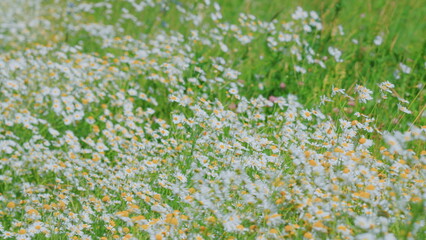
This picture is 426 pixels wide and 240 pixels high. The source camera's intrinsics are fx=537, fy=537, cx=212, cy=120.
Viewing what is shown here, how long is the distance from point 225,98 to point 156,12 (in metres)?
3.24

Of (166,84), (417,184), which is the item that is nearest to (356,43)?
(166,84)

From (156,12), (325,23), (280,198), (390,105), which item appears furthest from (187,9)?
(280,198)

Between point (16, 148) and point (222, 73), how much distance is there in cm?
199

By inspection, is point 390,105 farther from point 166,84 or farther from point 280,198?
point 280,198

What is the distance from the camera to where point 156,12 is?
7.61 meters

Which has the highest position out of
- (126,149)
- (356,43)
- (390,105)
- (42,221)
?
(356,43)

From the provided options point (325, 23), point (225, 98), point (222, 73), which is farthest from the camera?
point (325, 23)

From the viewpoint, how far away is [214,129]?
11.5 ft

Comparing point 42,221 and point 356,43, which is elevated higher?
point 356,43

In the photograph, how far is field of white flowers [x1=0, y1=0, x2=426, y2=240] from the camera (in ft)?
8.61

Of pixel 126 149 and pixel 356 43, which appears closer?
pixel 126 149

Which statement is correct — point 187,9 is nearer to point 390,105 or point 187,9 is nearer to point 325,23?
point 325,23

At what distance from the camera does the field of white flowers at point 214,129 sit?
262 centimetres

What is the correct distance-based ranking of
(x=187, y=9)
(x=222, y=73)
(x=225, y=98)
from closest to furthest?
(x=225, y=98) < (x=222, y=73) < (x=187, y=9)
